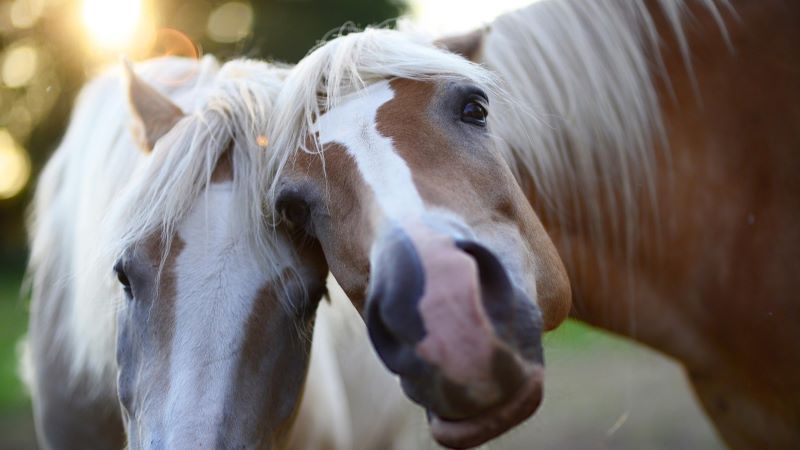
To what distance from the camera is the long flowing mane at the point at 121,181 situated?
6.68ft

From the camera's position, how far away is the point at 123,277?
82.6 inches

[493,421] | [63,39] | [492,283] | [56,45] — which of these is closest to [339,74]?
[492,283]

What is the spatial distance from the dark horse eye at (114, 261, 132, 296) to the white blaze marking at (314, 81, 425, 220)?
0.66 m

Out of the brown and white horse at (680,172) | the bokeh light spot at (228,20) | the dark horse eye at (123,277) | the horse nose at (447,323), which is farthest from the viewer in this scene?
the bokeh light spot at (228,20)

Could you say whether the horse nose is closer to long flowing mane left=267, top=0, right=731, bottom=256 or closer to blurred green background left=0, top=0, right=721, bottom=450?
long flowing mane left=267, top=0, right=731, bottom=256

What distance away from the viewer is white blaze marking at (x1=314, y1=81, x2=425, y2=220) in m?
1.68

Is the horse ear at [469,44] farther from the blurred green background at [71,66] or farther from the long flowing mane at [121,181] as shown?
the blurred green background at [71,66]

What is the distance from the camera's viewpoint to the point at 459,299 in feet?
4.88

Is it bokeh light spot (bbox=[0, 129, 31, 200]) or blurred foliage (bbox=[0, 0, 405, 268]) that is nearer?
blurred foliage (bbox=[0, 0, 405, 268])

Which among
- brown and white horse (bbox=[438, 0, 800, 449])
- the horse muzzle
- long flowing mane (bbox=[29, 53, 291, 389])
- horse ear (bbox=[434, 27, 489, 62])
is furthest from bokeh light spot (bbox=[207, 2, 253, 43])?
the horse muzzle

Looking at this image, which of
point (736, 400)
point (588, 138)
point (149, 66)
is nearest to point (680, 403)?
point (736, 400)

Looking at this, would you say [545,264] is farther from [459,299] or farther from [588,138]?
[588,138]

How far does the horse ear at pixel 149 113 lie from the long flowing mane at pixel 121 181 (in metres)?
0.06

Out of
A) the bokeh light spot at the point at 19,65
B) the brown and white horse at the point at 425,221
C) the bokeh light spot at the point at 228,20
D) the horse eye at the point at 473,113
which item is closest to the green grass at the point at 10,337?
the brown and white horse at the point at 425,221
